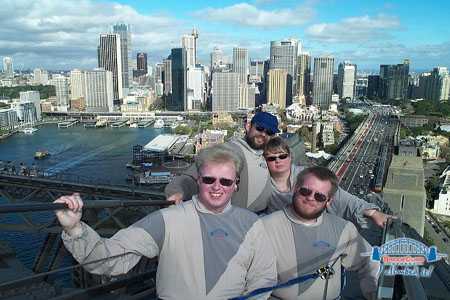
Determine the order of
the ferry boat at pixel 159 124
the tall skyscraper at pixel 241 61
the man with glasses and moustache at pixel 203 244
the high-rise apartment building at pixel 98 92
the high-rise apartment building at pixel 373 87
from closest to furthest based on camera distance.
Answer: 1. the man with glasses and moustache at pixel 203 244
2. the ferry boat at pixel 159 124
3. the high-rise apartment building at pixel 98 92
4. the tall skyscraper at pixel 241 61
5. the high-rise apartment building at pixel 373 87

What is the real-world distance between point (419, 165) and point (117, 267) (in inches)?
141

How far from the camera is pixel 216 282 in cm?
58

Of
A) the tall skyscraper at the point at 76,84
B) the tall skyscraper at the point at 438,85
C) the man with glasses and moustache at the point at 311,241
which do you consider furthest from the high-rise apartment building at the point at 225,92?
the man with glasses and moustache at the point at 311,241

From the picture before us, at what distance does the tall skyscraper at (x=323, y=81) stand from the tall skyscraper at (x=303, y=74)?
1.57 meters

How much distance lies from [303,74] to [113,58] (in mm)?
15384

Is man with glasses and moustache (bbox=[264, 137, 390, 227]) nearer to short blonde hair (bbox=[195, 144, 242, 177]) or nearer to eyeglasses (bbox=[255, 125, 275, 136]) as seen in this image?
eyeglasses (bbox=[255, 125, 275, 136])

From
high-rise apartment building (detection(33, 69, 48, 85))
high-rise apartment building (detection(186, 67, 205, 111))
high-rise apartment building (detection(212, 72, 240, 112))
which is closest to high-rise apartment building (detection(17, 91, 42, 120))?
high-rise apartment building (detection(186, 67, 205, 111))

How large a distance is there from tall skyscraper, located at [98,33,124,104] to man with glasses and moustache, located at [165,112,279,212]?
3324 cm

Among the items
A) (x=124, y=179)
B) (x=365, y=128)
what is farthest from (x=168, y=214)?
(x=365, y=128)

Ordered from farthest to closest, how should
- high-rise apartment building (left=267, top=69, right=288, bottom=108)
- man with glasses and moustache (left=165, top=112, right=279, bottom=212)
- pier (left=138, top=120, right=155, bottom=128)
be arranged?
high-rise apartment building (left=267, top=69, right=288, bottom=108), pier (left=138, top=120, right=155, bottom=128), man with glasses and moustache (left=165, top=112, right=279, bottom=212)

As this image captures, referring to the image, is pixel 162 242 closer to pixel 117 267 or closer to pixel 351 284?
pixel 117 267

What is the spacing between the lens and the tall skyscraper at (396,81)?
31.2 m

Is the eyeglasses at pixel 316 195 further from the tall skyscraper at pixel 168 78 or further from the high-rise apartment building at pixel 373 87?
the high-rise apartment building at pixel 373 87

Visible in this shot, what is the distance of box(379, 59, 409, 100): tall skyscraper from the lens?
31188 mm
